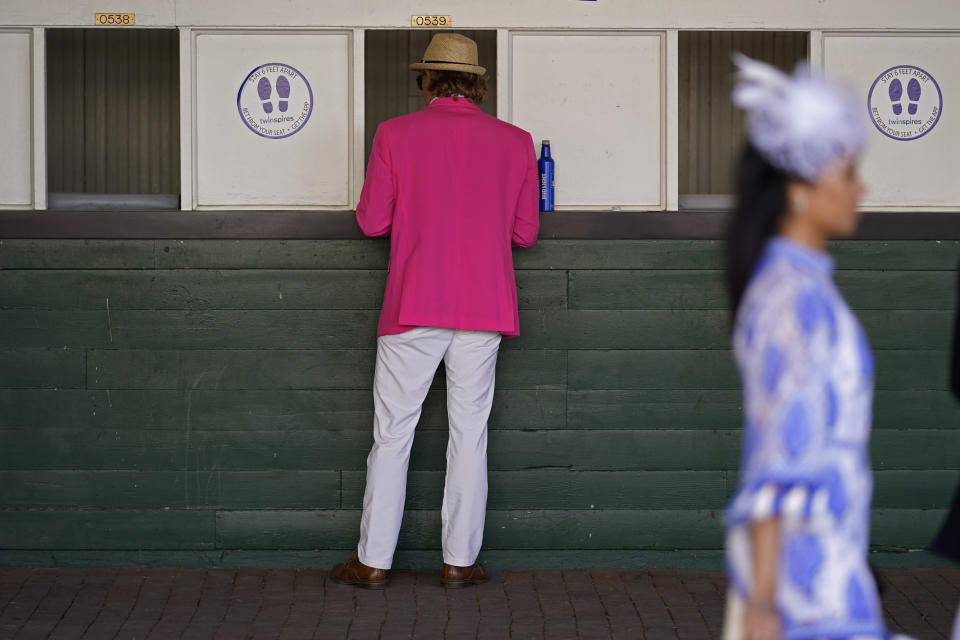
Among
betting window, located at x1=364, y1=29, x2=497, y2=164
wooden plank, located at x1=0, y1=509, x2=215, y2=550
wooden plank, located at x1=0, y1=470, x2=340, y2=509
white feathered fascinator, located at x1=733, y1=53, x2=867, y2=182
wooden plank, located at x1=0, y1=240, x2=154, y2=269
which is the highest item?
betting window, located at x1=364, y1=29, x2=497, y2=164

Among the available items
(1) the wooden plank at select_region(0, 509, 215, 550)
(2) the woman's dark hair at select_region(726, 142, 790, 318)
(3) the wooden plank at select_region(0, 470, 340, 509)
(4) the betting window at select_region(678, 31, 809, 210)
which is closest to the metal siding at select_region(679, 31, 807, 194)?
(4) the betting window at select_region(678, 31, 809, 210)

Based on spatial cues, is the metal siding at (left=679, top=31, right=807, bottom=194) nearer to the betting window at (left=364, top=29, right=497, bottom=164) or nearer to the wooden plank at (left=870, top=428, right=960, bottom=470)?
the betting window at (left=364, top=29, right=497, bottom=164)

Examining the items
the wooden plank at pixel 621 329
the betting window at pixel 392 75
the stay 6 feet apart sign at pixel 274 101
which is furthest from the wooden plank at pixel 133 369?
the betting window at pixel 392 75

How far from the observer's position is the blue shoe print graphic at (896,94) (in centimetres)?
529

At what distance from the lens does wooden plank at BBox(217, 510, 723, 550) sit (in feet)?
17.5

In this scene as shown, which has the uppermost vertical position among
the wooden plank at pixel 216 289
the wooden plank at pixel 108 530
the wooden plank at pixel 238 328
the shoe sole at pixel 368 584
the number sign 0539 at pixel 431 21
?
the number sign 0539 at pixel 431 21

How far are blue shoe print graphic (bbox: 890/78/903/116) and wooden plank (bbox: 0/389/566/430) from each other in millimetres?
1799

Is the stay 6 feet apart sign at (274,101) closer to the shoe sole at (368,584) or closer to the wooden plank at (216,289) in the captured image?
the wooden plank at (216,289)

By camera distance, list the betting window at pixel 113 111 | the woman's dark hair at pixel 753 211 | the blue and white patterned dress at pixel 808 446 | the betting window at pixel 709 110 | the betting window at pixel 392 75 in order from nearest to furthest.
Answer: the blue and white patterned dress at pixel 808 446 → the woman's dark hair at pixel 753 211 → the betting window at pixel 113 111 → the betting window at pixel 709 110 → the betting window at pixel 392 75

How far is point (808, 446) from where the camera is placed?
81.6 inches

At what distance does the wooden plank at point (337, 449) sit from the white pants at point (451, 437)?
263 mm

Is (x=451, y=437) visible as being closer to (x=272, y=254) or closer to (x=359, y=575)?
(x=359, y=575)

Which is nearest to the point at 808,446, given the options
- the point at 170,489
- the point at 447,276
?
the point at 447,276

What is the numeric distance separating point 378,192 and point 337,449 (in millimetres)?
1116
